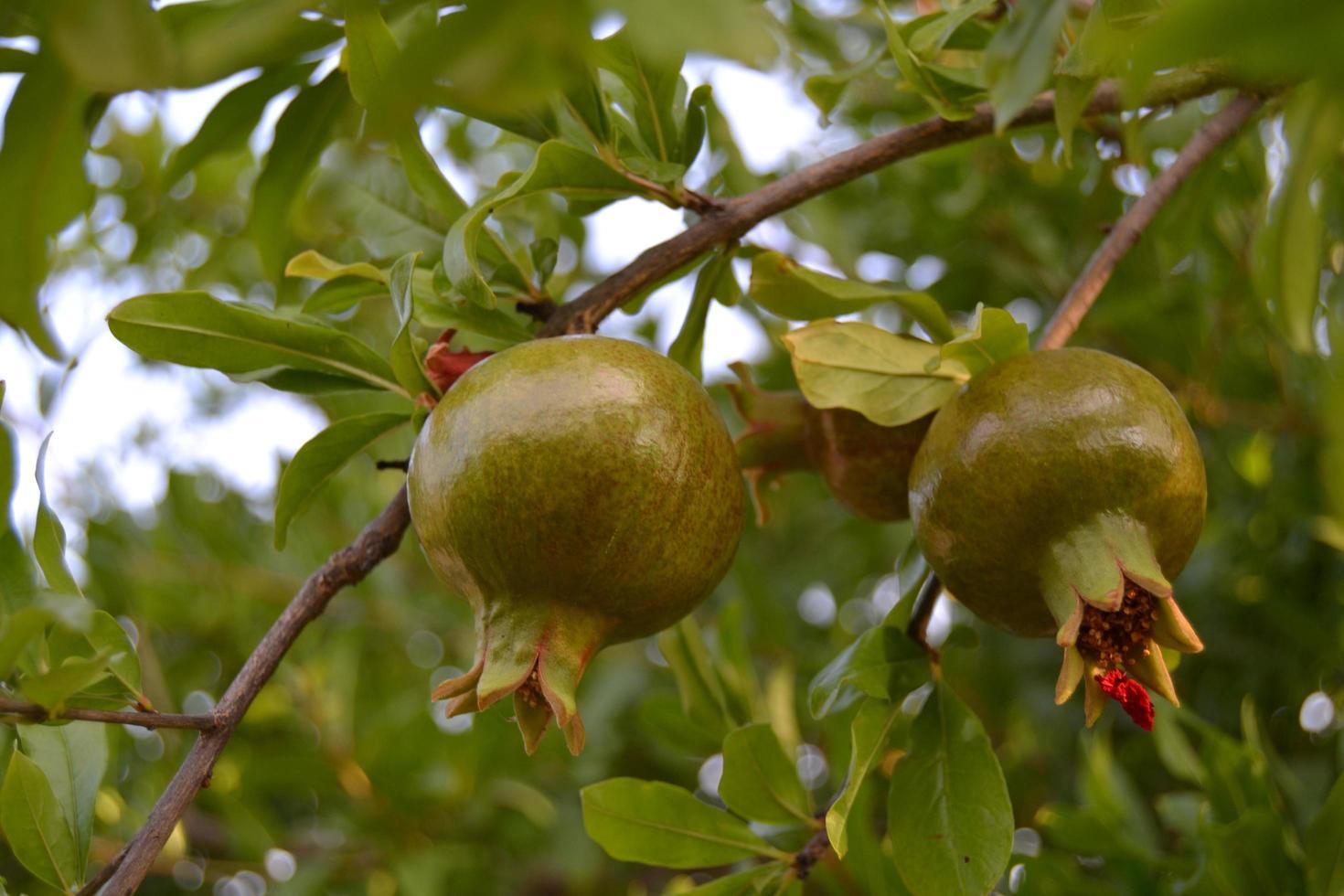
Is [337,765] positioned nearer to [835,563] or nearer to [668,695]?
[668,695]

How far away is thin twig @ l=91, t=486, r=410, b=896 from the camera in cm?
97

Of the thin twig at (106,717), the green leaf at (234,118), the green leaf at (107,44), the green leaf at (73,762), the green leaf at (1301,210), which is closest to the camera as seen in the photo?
the green leaf at (107,44)

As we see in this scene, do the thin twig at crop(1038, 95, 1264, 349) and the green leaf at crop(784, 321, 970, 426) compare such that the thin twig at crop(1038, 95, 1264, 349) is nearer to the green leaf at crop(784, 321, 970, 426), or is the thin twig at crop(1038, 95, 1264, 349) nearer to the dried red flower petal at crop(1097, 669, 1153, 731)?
the green leaf at crop(784, 321, 970, 426)

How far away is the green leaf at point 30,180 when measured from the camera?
71cm

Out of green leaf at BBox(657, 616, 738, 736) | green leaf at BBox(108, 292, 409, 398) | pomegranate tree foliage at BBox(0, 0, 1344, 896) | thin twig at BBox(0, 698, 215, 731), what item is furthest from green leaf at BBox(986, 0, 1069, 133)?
green leaf at BBox(657, 616, 738, 736)

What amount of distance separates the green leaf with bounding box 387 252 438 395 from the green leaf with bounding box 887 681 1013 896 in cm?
66

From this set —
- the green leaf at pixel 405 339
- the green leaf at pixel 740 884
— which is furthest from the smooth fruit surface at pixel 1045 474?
the green leaf at pixel 405 339

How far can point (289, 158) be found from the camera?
143cm

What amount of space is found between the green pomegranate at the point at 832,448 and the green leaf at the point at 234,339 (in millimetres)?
463

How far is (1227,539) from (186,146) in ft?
6.81

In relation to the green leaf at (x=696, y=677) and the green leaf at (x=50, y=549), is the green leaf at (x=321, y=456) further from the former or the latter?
the green leaf at (x=696, y=677)

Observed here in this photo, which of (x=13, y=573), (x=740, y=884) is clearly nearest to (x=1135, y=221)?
(x=740, y=884)

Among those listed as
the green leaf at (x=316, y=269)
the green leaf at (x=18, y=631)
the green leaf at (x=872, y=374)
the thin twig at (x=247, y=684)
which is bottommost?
the thin twig at (x=247, y=684)

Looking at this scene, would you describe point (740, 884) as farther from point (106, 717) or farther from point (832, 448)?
point (106, 717)
